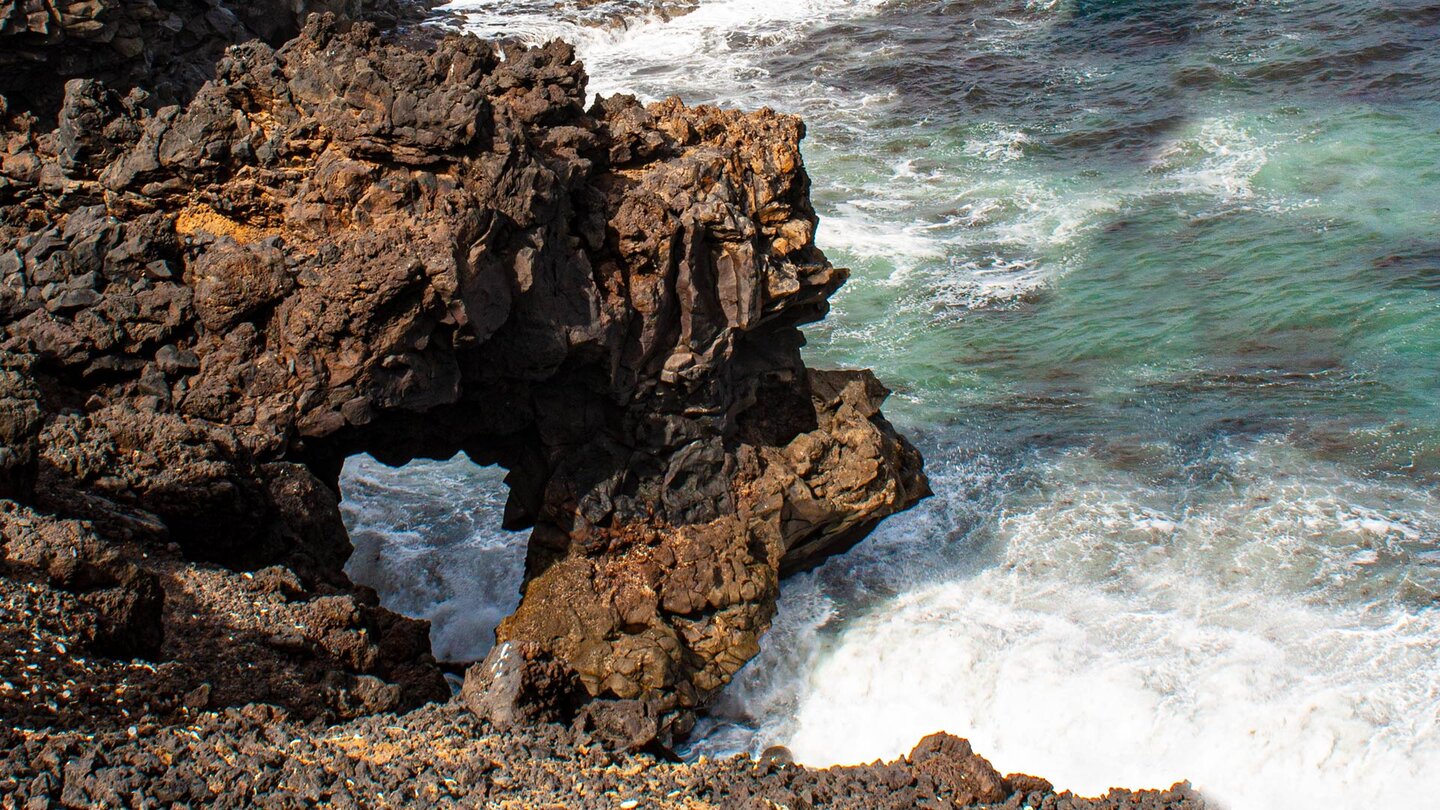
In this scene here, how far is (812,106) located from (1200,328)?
17.8m

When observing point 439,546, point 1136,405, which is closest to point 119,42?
point 439,546

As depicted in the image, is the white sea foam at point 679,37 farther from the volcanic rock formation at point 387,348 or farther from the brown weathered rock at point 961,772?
the brown weathered rock at point 961,772

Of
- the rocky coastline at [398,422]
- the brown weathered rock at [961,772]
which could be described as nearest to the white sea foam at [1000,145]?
the rocky coastline at [398,422]

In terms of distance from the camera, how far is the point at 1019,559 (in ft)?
70.7

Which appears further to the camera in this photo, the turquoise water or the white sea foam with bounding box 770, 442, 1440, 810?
the turquoise water

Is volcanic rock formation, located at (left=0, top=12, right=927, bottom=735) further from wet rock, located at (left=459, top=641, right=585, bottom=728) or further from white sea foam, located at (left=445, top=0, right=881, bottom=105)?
white sea foam, located at (left=445, top=0, right=881, bottom=105)

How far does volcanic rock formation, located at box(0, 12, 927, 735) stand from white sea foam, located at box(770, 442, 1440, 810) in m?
2.50

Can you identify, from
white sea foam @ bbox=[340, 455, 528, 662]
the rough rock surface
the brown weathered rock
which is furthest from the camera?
the rough rock surface

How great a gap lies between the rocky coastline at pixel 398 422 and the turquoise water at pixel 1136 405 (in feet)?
8.41

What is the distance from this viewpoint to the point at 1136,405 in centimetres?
2573

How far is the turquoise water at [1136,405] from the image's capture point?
18.6 m

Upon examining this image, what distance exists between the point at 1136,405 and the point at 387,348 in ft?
51.5

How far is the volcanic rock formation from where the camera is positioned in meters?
14.4

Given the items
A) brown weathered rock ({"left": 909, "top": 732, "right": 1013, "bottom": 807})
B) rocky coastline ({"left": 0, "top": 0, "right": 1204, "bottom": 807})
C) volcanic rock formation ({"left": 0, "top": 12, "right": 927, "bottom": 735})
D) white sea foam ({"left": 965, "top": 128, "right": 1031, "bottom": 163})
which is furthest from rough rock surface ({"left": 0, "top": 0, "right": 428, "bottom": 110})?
brown weathered rock ({"left": 909, "top": 732, "right": 1013, "bottom": 807})
